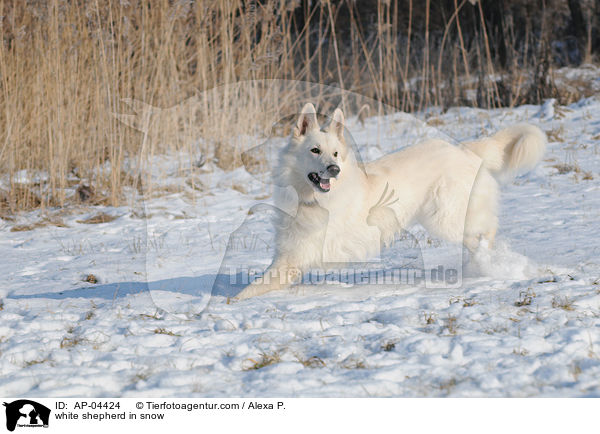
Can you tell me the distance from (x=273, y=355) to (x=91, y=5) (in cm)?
446

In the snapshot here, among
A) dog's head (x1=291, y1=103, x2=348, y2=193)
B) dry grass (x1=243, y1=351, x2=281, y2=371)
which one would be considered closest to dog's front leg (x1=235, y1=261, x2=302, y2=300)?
dog's head (x1=291, y1=103, x2=348, y2=193)

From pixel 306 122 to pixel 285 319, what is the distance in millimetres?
1238

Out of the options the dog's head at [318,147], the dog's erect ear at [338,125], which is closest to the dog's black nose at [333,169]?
the dog's head at [318,147]

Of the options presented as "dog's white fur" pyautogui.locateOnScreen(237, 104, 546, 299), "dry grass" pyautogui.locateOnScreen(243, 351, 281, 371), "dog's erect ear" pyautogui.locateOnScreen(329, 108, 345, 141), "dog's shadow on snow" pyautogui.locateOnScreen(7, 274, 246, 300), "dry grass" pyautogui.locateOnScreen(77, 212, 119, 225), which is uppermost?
"dog's erect ear" pyautogui.locateOnScreen(329, 108, 345, 141)

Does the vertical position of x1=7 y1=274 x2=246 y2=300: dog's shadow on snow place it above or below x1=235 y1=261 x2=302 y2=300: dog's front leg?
below

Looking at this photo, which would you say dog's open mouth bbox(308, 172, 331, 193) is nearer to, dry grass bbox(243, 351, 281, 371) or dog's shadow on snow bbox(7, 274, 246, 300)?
dog's shadow on snow bbox(7, 274, 246, 300)

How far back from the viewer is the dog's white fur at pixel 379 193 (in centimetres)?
358

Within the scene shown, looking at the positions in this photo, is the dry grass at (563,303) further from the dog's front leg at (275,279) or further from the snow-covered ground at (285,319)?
the dog's front leg at (275,279)

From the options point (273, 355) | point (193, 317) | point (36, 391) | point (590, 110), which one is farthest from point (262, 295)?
point (590, 110)

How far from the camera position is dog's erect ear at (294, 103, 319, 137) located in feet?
11.6

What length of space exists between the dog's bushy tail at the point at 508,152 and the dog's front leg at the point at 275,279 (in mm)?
1558

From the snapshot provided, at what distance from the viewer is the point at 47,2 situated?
559 centimetres
